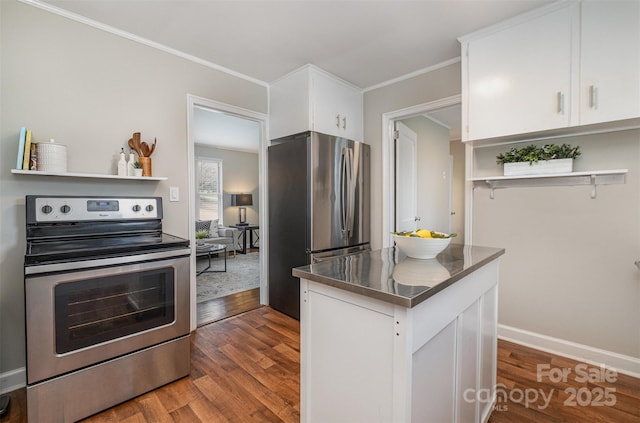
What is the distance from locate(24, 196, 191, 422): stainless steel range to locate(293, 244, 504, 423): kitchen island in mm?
1053

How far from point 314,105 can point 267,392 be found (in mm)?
2347

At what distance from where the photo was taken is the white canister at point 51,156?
69.9 inches

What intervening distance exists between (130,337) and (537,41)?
3.12m

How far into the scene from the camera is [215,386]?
1.83 metres

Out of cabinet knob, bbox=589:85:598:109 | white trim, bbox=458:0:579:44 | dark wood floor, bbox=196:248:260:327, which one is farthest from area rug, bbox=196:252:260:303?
cabinet knob, bbox=589:85:598:109

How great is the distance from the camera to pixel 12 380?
180 cm

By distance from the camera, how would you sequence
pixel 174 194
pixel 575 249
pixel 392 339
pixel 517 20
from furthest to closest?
pixel 174 194 < pixel 575 249 < pixel 517 20 < pixel 392 339

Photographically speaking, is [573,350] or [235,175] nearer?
[573,350]

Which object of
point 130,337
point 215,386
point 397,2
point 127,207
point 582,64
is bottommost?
point 215,386

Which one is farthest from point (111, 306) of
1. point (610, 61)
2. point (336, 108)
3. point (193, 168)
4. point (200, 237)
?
point (200, 237)

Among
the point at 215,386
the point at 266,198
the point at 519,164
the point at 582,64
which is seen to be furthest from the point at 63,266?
the point at 582,64

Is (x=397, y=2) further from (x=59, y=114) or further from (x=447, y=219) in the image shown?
(x=447, y=219)

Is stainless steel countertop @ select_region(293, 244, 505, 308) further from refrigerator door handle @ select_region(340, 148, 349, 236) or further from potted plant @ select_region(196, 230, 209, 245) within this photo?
potted plant @ select_region(196, 230, 209, 245)

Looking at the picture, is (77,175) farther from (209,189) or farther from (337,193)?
(209,189)
